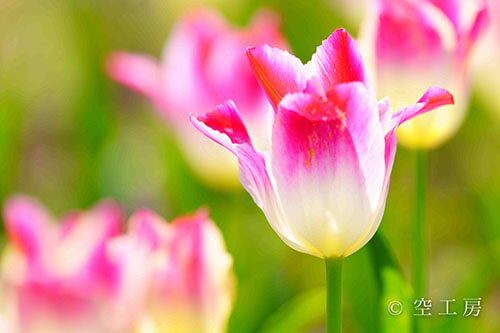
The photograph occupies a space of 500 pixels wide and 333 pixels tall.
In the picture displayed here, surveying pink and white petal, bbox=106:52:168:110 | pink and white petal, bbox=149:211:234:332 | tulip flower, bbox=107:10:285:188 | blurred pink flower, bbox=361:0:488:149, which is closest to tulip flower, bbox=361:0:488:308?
blurred pink flower, bbox=361:0:488:149

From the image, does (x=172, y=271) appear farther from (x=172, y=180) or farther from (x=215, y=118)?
(x=172, y=180)

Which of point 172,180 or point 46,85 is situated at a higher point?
point 172,180

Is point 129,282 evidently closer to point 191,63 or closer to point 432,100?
point 432,100

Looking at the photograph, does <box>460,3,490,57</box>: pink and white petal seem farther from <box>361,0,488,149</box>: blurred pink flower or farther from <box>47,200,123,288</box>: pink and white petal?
<box>47,200,123,288</box>: pink and white petal

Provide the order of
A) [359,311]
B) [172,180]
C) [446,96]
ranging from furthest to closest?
[172,180] < [359,311] < [446,96]

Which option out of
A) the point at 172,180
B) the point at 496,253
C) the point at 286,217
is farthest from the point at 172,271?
the point at 172,180

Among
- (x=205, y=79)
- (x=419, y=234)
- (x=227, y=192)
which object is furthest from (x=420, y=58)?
(x=227, y=192)
